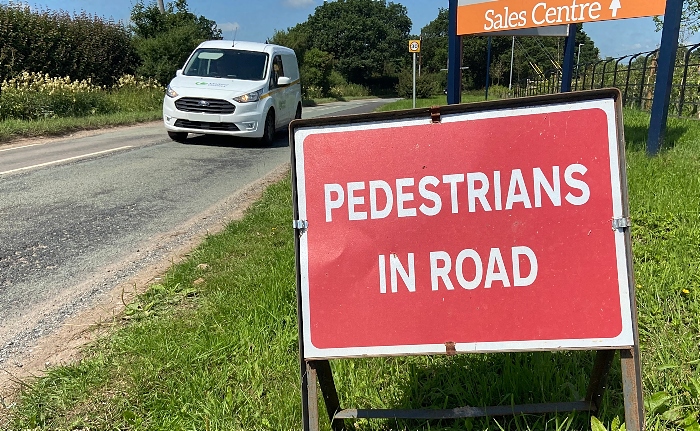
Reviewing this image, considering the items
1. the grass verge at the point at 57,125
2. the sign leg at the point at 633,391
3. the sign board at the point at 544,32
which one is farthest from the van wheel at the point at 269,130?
the sign leg at the point at 633,391

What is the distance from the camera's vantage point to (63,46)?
65.2 feet

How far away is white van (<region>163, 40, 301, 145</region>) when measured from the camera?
1019cm

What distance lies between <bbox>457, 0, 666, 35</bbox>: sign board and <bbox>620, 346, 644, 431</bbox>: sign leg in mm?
5729

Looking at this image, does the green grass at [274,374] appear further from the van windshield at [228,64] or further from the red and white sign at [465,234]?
the van windshield at [228,64]

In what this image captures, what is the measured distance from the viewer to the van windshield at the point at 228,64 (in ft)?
36.5

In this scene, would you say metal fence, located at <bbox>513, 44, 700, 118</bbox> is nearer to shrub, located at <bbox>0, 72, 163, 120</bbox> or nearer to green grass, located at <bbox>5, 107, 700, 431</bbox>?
green grass, located at <bbox>5, 107, 700, 431</bbox>

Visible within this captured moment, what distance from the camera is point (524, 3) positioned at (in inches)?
257

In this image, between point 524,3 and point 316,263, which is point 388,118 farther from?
point 524,3

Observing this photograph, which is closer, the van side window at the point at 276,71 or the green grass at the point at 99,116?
the van side window at the point at 276,71

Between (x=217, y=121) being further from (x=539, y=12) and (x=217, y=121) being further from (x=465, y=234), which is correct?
(x=465, y=234)

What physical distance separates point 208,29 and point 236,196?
2599 cm

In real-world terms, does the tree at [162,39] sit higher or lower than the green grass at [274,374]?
higher

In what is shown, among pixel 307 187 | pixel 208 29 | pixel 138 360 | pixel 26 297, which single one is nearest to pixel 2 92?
pixel 26 297

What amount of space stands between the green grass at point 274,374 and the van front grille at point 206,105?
24.0 feet
